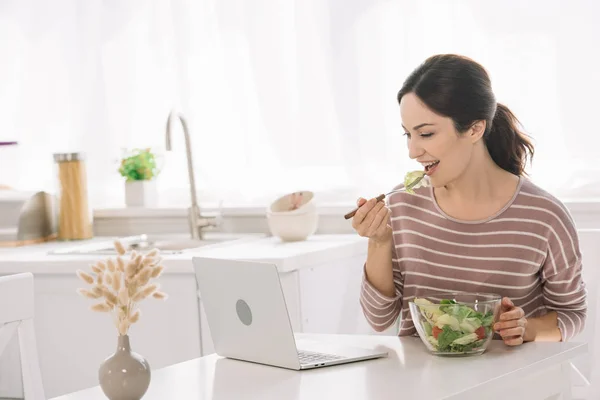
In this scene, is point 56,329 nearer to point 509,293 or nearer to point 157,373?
point 157,373

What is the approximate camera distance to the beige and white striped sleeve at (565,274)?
2.21 meters

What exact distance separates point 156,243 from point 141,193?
0.87 ft

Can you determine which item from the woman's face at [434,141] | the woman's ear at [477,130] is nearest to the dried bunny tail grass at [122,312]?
the woman's face at [434,141]

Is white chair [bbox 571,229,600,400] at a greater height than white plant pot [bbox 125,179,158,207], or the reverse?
white plant pot [bbox 125,179,158,207]

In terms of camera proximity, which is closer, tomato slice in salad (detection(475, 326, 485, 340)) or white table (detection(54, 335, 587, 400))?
white table (detection(54, 335, 587, 400))

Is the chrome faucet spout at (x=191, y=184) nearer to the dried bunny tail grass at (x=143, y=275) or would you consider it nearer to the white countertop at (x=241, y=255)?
the white countertop at (x=241, y=255)

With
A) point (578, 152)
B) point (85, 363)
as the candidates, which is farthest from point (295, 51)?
point (85, 363)

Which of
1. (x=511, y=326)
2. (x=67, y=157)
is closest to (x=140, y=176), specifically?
(x=67, y=157)

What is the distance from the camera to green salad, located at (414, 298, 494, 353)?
1862 millimetres

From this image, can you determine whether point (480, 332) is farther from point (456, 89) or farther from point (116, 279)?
point (116, 279)

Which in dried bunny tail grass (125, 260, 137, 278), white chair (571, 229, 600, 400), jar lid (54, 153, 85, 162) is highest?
jar lid (54, 153, 85, 162)

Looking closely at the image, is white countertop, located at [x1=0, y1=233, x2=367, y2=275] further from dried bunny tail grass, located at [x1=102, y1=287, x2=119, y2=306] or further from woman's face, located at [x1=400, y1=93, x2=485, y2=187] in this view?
dried bunny tail grass, located at [x1=102, y1=287, x2=119, y2=306]

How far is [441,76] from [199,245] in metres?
1.51

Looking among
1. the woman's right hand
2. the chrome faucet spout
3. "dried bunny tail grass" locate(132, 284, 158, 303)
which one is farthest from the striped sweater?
the chrome faucet spout
